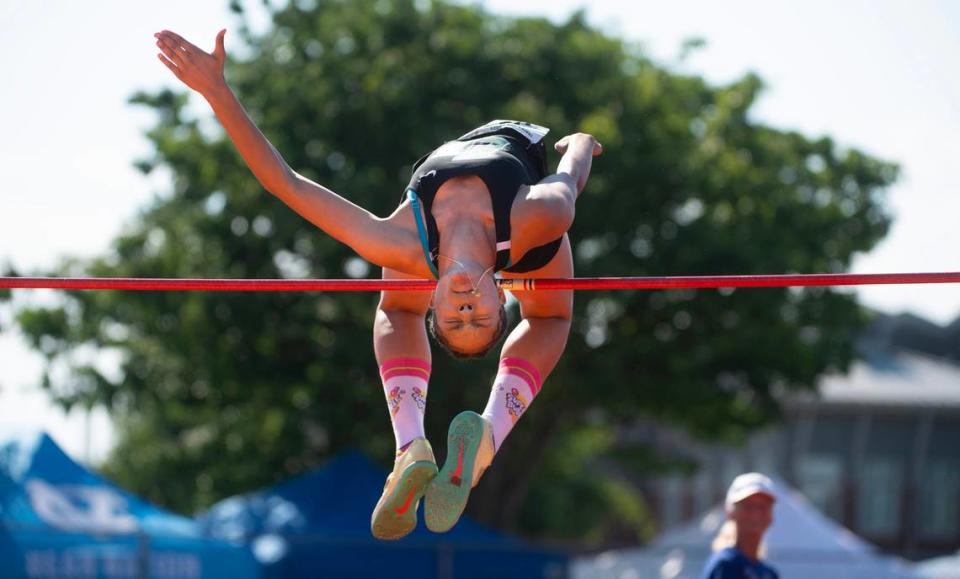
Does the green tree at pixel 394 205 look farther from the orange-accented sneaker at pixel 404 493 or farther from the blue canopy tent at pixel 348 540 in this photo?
the orange-accented sneaker at pixel 404 493

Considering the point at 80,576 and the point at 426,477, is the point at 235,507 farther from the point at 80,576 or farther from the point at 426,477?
the point at 426,477

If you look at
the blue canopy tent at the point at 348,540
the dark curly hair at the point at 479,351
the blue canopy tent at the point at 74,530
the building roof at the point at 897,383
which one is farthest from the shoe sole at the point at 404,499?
the building roof at the point at 897,383

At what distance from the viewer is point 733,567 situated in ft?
22.4

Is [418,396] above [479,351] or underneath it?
underneath

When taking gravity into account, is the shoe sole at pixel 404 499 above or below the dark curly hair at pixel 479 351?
below

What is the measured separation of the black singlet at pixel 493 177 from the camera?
5.08 meters

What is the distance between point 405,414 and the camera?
5.22 meters

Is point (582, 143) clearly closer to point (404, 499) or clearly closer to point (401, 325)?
point (401, 325)

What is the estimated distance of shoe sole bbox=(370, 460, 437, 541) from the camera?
191 inches

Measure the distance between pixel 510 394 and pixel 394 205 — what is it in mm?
10567

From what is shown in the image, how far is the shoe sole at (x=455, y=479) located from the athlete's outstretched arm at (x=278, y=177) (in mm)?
678

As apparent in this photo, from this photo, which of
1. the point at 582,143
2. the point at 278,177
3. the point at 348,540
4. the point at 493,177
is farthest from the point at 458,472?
the point at 348,540

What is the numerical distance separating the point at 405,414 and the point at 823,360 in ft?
44.2

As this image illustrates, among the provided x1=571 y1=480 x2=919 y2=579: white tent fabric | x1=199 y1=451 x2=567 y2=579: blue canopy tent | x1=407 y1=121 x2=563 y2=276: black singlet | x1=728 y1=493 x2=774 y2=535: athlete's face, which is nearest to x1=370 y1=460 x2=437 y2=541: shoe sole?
x1=407 y1=121 x2=563 y2=276: black singlet
